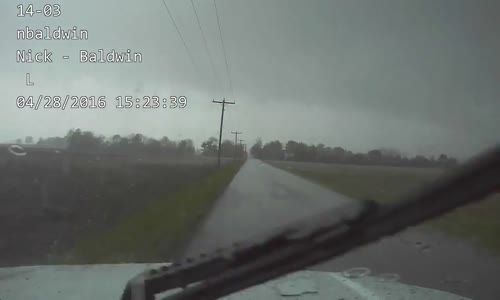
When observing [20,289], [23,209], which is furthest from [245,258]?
[23,209]

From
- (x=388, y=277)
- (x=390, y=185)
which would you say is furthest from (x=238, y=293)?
(x=388, y=277)

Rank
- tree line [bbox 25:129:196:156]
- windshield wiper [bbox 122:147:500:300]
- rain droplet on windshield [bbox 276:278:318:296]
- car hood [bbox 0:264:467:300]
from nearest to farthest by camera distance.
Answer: windshield wiper [bbox 122:147:500:300], car hood [bbox 0:264:467:300], rain droplet on windshield [bbox 276:278:318:296], tree line [bbox 25:129:196:156]

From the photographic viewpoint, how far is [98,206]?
12.3 metres

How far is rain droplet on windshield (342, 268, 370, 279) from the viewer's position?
610 centimetres

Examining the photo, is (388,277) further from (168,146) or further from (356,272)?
(168,146)

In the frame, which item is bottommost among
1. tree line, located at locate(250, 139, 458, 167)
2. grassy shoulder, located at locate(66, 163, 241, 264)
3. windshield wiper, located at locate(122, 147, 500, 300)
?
grassy shoulder, located at locate(66, 163, 241, 264)

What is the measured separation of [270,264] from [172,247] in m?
5.68

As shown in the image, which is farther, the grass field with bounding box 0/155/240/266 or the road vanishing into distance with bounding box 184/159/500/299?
the grass field with bounding box 0/155/240/266

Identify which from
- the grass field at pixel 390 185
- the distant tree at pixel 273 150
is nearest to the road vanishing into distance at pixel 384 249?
the grass field at pixel 390 185

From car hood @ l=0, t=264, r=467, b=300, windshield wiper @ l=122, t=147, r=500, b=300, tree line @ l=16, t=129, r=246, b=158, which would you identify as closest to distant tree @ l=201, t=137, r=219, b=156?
tree line @ l=16, t=129, r=246, b=158

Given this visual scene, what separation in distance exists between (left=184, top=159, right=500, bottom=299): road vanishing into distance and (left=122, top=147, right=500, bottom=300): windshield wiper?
0.89 meters

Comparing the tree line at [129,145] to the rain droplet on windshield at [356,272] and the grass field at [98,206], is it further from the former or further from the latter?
the rain droplet on windshield at [356,272]

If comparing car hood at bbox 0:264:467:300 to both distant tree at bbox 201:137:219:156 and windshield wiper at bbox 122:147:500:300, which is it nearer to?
windshield wiper at bbox 122:147:500:300

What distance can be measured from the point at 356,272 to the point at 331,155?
129 cm
